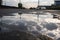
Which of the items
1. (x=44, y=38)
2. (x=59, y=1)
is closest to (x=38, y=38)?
(x=44, y=38)

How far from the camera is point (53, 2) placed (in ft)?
121

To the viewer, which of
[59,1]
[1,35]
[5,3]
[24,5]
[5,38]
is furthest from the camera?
[59,1]

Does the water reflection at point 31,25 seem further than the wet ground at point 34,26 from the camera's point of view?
Yes

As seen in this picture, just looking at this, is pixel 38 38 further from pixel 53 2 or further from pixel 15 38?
pixel 53 2

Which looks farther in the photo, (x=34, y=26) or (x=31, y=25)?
(x=31, y=25)

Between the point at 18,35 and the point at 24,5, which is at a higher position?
the point at 18,35

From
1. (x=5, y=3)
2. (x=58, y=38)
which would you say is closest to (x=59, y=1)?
(x=5, y=3)

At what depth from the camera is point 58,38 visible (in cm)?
692

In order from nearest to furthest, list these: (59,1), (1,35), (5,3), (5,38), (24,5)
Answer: (5,38) < (1,35) < (5,3) < (24,5) < (59,1)

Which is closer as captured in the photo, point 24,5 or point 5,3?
point 5,3

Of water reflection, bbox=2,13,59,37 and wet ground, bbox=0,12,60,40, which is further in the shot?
water reflection, bbox=2,13,59,37

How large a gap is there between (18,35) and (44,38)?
0.99 metres

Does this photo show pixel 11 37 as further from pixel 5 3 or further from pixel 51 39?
pixel 5 3

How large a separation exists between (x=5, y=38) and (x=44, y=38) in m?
1.43
